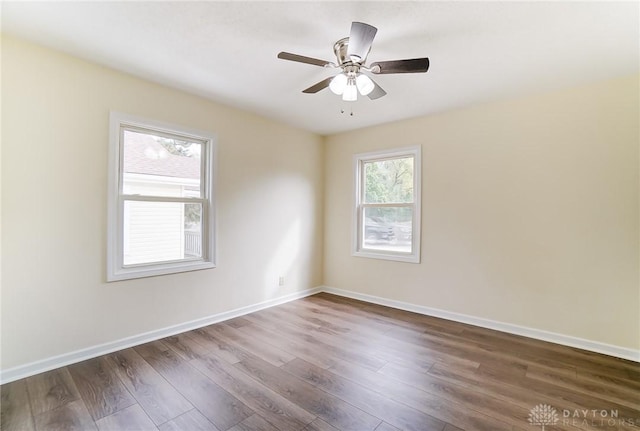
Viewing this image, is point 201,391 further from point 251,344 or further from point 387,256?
point 387,256

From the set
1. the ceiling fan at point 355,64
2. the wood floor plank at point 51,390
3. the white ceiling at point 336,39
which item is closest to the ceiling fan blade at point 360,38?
the ceiling fan at point 355,64

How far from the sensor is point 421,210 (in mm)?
3885

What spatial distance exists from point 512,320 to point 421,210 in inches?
62.0

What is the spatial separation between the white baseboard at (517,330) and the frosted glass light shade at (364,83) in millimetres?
2849

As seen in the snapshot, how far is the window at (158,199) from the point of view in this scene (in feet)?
9.02

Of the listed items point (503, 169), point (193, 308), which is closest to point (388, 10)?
point (503, 169)

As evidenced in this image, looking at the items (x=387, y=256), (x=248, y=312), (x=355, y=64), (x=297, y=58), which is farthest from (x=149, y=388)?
(x=387, y=256)

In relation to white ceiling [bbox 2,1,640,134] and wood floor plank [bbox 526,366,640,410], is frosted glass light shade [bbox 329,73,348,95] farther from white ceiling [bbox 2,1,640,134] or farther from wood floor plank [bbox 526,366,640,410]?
wood floor plank [bbox 526,366,640,410]

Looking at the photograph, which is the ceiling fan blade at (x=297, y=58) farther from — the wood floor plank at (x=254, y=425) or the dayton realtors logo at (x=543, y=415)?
the dayton realtors logo at (x=543, y=415)

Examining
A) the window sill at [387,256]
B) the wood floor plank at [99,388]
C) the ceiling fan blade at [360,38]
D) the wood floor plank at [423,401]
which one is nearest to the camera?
the ceiling fan blade at [360,38]

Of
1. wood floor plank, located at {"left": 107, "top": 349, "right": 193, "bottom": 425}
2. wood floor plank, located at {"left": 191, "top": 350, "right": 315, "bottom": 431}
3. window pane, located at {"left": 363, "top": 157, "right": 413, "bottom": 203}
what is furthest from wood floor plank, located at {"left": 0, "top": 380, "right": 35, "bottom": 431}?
window pane, located at {"left": 363, "top": 157, "right": 413, "bottom": 203}

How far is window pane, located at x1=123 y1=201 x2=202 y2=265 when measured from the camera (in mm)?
2883

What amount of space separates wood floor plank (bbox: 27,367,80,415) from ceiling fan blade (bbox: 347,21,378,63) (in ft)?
9.77

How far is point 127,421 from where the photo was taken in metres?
1.81
